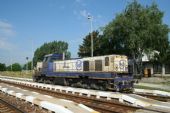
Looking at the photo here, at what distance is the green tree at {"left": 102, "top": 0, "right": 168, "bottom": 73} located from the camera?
140ft

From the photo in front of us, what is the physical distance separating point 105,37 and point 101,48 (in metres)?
5.91

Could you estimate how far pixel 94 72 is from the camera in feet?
81.7

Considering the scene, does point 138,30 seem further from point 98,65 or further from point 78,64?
point 98,65

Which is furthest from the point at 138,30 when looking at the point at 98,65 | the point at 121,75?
the point at 121,75

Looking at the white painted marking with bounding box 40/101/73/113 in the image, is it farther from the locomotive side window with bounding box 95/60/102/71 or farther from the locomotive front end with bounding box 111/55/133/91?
the locomotive side window with bounding box 95/60/102/71

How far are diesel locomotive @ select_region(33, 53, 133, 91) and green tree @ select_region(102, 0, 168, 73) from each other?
45.9ft

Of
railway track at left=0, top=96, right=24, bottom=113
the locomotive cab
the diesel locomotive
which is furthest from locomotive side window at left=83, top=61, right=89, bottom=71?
railway track at left=0, top=96, right=24, bottom=113

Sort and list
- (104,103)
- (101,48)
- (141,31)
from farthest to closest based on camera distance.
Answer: (101,48)
(141,31)
(104,103)

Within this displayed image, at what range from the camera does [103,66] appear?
79.3 feet

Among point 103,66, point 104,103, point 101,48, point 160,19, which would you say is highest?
point 160,19

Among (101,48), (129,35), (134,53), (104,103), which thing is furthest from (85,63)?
(101,48)

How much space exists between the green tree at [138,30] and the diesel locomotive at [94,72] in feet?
45.9

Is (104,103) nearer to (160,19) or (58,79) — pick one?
(58,79)

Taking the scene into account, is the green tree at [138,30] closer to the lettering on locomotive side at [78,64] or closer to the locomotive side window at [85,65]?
the lettering on locomotive side at [78,64]
